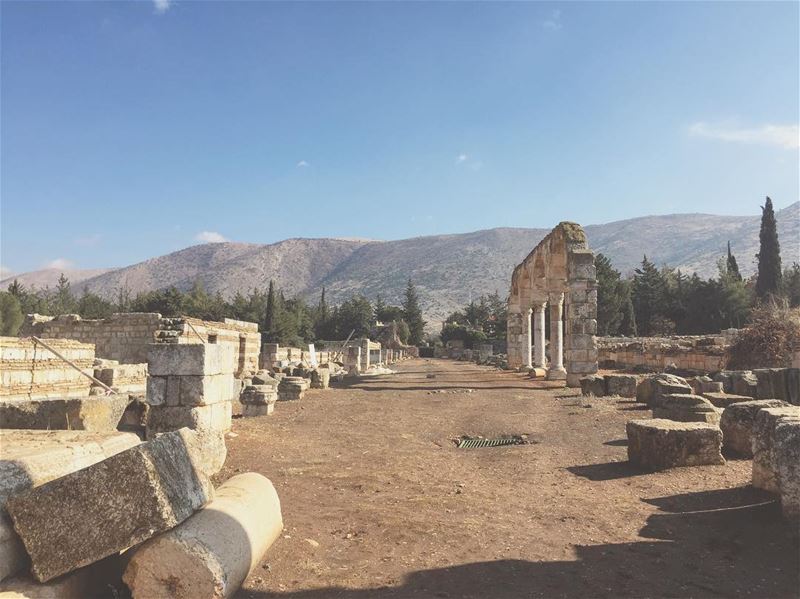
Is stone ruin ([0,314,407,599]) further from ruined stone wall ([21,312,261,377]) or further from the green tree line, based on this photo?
the green tree line

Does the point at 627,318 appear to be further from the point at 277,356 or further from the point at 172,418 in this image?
the point at 172,418

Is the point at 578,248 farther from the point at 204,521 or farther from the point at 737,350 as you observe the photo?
the point at 204,521

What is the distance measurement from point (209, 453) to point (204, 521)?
2593mm

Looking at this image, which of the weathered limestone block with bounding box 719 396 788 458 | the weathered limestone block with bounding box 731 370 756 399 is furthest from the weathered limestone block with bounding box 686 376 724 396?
the weathered limestone block with bounding box 719 396 788 458

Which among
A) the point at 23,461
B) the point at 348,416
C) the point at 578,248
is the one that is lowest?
the point at 348,416

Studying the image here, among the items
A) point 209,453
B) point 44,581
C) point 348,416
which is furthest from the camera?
point 348,416

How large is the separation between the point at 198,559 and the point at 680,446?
6.19 m

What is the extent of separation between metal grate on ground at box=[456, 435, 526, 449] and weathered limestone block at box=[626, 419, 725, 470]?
2.81 meters

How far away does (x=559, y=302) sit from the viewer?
25641mm

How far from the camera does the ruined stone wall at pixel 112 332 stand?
2086cm

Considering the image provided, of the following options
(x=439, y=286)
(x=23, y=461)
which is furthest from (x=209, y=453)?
(x=439, y=286)

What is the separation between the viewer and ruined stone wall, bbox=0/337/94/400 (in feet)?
39.0

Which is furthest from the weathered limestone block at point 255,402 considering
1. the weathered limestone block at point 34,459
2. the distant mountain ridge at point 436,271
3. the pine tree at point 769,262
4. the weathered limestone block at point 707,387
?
the distant mountain ridge at point 436,271

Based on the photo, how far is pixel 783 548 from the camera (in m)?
4.73
